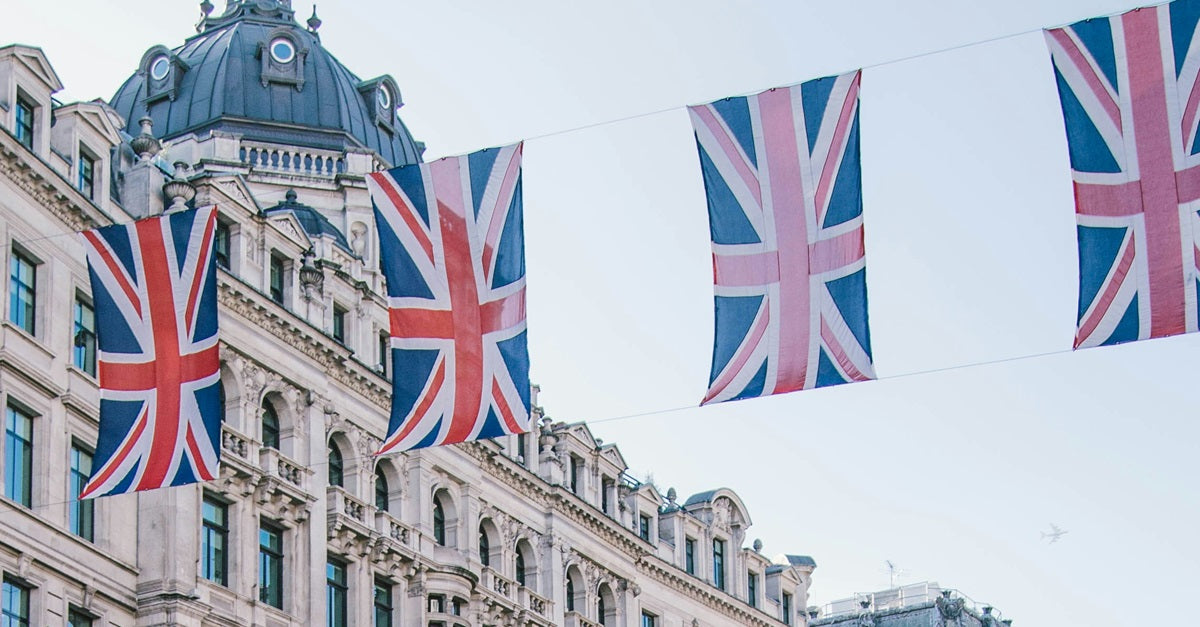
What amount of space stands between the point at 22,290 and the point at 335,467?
13141 mm

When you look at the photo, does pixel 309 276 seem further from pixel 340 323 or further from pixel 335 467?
pixel 335 467

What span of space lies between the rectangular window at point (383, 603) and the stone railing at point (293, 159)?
579 inches

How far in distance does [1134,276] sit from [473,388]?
12207mm

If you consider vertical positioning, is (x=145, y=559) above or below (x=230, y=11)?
below

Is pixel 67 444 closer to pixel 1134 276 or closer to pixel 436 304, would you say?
pixel 436 304

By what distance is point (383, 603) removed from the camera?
2613 inches

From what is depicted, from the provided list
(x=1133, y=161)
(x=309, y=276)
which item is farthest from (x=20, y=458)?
(x=1133, y=161)

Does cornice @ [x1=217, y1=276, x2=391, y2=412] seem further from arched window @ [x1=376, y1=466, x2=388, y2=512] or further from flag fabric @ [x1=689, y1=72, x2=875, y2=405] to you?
flag fabric @ [x1=689, y1=72, x2=875, y2=405]

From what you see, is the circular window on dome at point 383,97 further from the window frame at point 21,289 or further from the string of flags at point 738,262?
the string of flags at point 738,262

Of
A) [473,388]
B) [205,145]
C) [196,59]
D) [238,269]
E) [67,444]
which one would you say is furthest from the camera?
[196,59]

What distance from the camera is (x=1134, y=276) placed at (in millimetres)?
43844

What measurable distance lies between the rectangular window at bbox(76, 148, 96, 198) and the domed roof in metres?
18.2

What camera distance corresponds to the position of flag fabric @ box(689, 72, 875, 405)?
1790 inches

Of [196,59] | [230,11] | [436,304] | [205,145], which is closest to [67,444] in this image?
[436,304]
